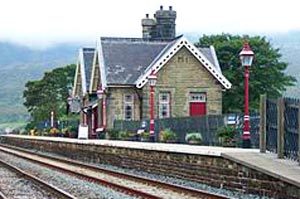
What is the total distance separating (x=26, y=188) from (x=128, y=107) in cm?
3137

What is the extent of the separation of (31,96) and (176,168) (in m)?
83.2

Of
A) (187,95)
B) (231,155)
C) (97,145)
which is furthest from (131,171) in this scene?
(187,95)

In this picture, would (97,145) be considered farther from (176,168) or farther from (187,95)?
(187,95)

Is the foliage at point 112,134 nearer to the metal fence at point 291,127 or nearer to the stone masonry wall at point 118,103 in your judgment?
the stone masonry wall at point 118,103

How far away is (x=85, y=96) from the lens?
62.2m

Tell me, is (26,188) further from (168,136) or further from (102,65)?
(102,65)

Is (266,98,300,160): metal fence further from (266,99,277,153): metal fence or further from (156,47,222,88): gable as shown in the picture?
(156,47,222,88): gable

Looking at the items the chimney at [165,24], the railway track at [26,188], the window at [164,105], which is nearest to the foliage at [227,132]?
the railway track at [26,188]

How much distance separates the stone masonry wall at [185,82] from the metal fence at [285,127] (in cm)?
3291

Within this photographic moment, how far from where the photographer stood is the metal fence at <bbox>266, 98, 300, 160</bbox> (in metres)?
17.0

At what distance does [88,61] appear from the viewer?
64.1 m

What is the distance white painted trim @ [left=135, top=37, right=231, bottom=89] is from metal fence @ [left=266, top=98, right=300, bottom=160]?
1247 inches

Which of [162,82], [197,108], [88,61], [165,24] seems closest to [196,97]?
[197,108]

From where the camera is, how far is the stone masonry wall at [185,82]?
5227cm
